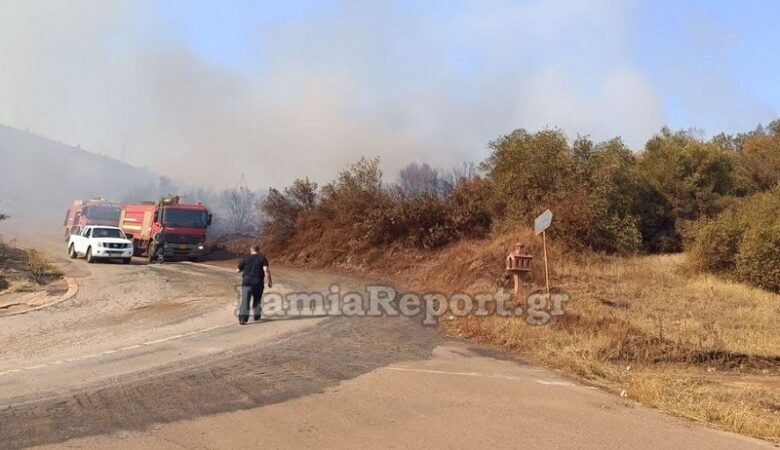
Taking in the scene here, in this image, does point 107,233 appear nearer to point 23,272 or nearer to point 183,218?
point 183,218

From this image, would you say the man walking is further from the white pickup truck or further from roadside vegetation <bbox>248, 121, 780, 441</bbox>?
the white pickup truck

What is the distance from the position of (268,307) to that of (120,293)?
5.43 m

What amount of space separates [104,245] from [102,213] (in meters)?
9.11

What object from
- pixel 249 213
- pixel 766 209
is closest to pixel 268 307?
pixel 766 209

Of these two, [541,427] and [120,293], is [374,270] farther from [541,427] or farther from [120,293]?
[541,427]

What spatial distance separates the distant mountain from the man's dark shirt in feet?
264

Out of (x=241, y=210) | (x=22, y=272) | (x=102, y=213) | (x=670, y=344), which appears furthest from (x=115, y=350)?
(x=241, y=210)

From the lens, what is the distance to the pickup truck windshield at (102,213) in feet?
117

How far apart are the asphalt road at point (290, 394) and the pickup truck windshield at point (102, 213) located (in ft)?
78.8

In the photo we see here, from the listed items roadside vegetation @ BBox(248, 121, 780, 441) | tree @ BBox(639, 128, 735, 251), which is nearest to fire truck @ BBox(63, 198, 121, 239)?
roadside vegetation @ BBox(248, 121, 780, 441)

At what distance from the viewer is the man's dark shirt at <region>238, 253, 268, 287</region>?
12969 millimetres

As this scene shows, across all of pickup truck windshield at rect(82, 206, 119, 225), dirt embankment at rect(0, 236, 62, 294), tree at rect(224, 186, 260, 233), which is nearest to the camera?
dirt embankment at rect(0, 236, 62, 294)

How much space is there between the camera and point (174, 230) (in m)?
29.9

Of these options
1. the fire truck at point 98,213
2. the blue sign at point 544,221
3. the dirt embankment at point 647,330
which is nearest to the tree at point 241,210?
the fire truck at point 98,213
